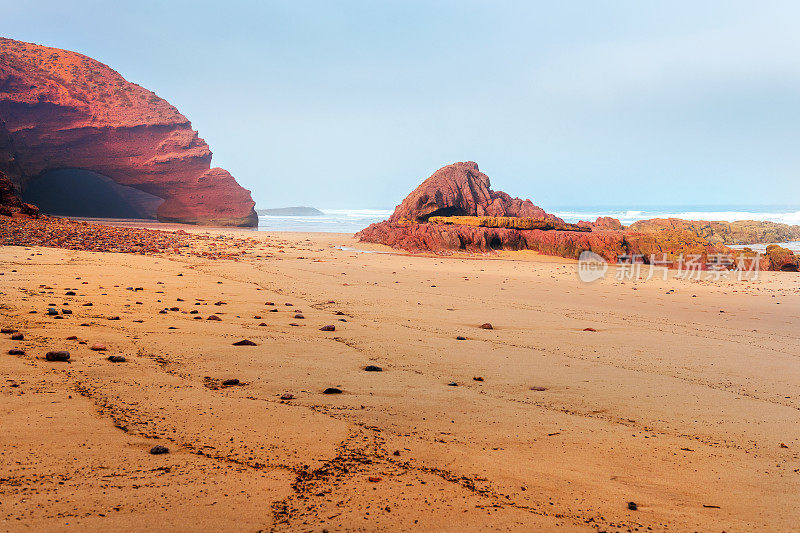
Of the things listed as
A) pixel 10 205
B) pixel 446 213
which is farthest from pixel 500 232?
pixel 10 205

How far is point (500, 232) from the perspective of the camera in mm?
18812

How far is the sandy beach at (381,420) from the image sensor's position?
6.43ft

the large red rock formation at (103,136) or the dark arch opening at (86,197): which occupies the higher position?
the large red rock formation at (103,136)

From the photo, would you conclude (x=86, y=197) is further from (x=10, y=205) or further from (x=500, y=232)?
(x=500, y=232)

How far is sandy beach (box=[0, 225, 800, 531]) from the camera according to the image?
1.96 meters

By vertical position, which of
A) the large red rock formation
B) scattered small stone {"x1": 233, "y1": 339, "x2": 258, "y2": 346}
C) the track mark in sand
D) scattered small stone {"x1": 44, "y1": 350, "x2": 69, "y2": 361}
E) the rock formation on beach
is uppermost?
the large red rock formation

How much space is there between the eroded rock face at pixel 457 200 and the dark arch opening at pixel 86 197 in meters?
26.8

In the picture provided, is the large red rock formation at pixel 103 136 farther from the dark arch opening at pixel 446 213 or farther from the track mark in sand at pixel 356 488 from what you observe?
the track mark in sand at pixel 356 488

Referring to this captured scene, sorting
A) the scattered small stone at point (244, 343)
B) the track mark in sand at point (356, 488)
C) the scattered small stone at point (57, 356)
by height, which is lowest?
the track mark in sand at point (356, 488)

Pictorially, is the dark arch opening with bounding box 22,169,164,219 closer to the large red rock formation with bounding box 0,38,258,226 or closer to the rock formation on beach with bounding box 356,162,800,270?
the large red rock formation with bounding box 0,38,258,226

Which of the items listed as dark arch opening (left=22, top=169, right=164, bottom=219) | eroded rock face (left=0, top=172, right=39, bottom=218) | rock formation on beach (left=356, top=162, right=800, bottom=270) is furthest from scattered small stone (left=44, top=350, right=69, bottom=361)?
dark arch opening (left=22, top=169, right=164, bottom=219)

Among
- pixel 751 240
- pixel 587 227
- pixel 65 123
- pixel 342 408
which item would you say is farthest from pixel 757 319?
pixel 65 123

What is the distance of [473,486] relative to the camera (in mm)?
2158

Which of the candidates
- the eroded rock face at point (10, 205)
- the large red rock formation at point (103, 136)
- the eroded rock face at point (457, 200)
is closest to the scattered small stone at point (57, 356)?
the eroded rock face at point (10, 205)
